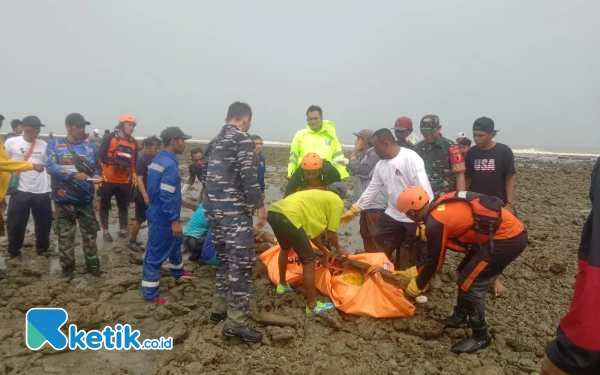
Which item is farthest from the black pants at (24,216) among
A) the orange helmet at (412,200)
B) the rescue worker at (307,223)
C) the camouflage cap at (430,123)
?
the camouflage cap at (430,123)

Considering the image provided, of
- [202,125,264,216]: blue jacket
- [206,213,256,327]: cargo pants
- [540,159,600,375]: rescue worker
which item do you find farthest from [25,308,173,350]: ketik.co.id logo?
[540,159,600,375]: rescue worker

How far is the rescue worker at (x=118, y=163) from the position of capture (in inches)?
244

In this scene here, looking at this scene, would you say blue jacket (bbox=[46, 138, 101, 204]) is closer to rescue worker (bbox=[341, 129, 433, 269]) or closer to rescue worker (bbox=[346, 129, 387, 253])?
rescue worker (bbox=[341, 129, 433, 269])

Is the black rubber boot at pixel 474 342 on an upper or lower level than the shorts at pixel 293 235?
lower

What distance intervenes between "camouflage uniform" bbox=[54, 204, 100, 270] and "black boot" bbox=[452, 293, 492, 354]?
419 centimetres

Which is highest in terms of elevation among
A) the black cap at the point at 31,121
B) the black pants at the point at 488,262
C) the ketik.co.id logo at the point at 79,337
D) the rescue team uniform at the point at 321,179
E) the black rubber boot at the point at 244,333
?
the black cap at the point at 31,121

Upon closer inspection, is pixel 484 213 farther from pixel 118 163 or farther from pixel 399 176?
pixel 118 163

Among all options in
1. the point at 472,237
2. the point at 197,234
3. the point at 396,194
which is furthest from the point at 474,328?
the point at 197,234

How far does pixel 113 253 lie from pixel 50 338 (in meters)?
2.72

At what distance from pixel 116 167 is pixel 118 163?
9cm

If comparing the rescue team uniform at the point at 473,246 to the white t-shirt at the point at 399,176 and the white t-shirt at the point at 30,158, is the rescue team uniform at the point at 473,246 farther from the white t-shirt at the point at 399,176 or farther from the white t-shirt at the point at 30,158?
the white t-shirt at the point at 30,158

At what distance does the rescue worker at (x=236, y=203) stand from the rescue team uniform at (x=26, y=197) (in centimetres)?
311

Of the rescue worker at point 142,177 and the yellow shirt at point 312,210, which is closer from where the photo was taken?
the yellow shirt at point 312,210

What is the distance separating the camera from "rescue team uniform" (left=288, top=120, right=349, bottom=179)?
576cm
